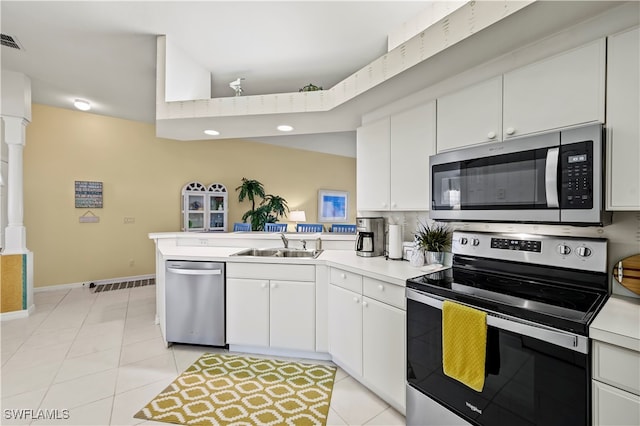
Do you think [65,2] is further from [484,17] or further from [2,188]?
[484,17]

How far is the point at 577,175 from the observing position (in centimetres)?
131

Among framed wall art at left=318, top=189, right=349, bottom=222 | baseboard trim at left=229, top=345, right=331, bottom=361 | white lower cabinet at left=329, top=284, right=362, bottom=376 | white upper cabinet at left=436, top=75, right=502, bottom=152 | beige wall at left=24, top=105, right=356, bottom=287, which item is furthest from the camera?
framed wall art at left=318, top=189, right=349, bottom=222

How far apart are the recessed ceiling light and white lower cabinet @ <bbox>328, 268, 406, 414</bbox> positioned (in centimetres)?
436

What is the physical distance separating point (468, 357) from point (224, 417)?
4.72ft

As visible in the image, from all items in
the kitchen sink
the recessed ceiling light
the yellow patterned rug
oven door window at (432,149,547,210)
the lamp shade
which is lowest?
the yellow patterned rug

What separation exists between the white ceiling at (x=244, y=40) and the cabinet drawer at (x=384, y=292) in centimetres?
132

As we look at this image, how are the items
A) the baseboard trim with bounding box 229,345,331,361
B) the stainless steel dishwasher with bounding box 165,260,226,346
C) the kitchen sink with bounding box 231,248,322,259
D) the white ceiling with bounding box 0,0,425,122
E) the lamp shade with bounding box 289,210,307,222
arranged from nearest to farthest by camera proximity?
the white ceiling with bounding box 0,0,425,122 → the baseboard trim with bounding box 229,345,331,361 → the stainless steel dishwasher with bounding box 165,260,226,346 → the kitchen sink with bounding box 231,248,322,259 → the lamp shade with bounding box 289,210,307,222

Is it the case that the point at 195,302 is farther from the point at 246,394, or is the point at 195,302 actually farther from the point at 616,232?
the point at 616,232

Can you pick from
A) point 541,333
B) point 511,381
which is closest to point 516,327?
point 541,333

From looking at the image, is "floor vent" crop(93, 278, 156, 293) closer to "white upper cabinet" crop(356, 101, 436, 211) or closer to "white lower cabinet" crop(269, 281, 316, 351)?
"white lower cabinet" crop(269, 281, 316, 351)

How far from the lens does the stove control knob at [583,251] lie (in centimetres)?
142

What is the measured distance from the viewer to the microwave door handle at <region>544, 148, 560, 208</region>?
1.37 meters

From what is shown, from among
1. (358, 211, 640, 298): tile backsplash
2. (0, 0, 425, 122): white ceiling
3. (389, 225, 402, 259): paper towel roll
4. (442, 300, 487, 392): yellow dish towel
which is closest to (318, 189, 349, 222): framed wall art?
(0, 0, 425, 122): white ceiling

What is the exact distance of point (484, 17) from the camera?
136cm
